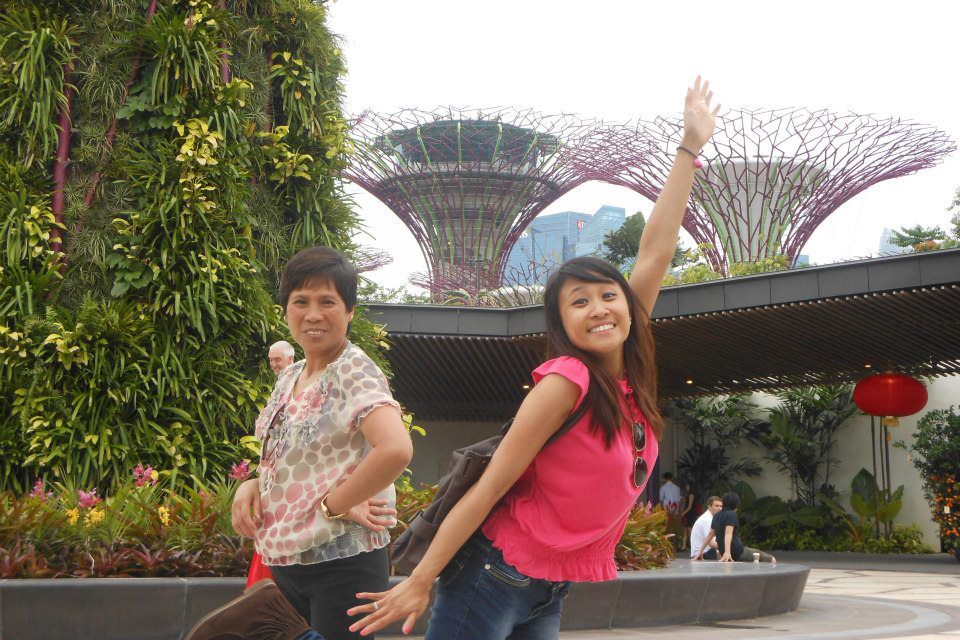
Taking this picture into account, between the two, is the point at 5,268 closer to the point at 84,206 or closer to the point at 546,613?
the point at 84,206

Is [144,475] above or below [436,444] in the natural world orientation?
above

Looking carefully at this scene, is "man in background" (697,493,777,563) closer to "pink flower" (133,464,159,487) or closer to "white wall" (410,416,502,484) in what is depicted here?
"pink flower" (133,464,159,487)

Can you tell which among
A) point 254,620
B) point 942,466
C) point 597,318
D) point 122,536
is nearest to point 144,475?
point 122,536

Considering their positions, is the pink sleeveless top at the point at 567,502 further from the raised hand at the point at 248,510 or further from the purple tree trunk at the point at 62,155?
the purple tree trunk at the point at 62,155

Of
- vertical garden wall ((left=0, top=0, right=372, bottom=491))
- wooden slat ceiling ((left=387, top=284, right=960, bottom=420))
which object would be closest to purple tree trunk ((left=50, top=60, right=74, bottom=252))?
vertical garden wall ((left=0, top=0, right=372, bottom=491))

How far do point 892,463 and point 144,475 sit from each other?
17541mm

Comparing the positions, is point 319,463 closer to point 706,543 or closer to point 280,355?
point 280,355

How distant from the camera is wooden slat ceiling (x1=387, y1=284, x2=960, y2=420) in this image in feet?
42.9

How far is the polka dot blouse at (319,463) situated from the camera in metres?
2.12

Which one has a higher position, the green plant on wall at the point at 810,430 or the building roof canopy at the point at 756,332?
the building roof canopy at the point at 756,332

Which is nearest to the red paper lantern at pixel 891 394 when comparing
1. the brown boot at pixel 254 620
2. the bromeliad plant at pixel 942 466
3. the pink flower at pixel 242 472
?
the bromeliad plant at pixel 942 466

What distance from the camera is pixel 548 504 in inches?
69.7

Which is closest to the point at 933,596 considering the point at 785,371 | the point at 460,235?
the point at 785,371

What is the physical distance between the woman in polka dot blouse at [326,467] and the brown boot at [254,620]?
0.22 metres
